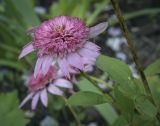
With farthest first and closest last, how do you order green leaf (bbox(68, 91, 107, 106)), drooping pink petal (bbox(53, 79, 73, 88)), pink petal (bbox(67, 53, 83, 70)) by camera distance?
1. drooping pink petal (bbox(53, 79, 73, 88))
2. green leaf (bbox(68, 91, 107, 106))
3. pink petal (bbox(67, 53, 83, 70))

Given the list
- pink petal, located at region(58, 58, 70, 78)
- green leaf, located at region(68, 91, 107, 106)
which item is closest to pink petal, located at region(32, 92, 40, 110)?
green leaf, located at region(68, 91, 107, 106)

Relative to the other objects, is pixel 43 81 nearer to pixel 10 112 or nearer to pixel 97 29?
pixel 10 112

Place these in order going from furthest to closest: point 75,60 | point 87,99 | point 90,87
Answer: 1. point 90,87
2. point 87,99
3. point 75,60

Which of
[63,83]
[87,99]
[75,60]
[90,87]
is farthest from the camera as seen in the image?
[90,87]

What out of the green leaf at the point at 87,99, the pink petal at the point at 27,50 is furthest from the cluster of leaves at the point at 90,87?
the pink petal at the point at 27,50

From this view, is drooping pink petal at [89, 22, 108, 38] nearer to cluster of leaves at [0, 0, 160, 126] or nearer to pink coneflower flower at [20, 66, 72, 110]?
cluster of leaves at [0, 0, 160, 126]

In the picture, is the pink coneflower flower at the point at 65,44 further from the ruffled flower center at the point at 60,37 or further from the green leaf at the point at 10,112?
the green leaf at the point at 10,112

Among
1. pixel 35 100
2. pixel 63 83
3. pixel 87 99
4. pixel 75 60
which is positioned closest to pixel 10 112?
pixel 35 100
